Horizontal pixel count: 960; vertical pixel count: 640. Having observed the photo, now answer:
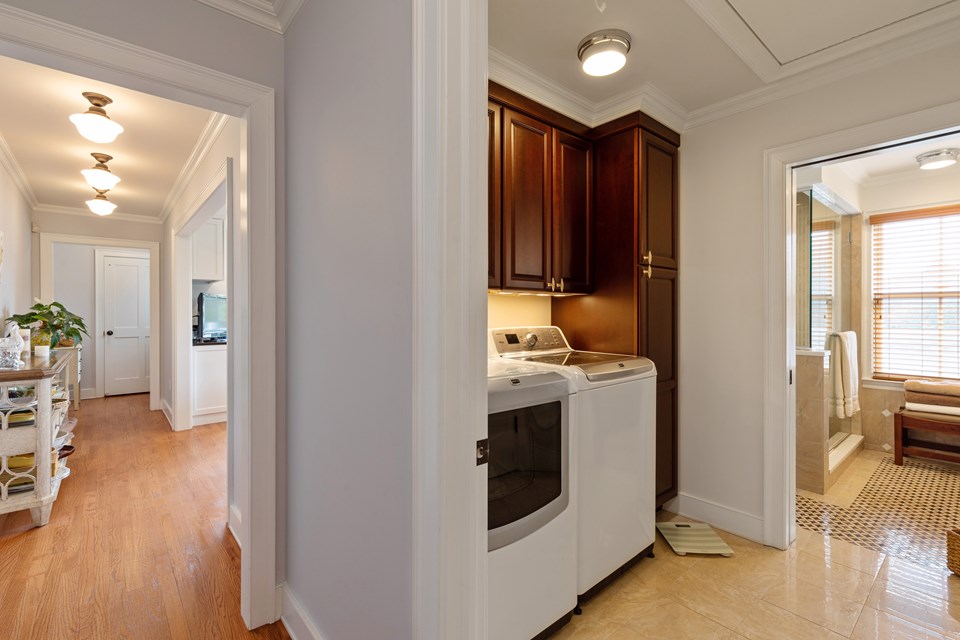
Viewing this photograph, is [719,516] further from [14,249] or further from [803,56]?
[14,249]

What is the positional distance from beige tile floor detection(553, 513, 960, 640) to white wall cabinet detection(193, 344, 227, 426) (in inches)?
185

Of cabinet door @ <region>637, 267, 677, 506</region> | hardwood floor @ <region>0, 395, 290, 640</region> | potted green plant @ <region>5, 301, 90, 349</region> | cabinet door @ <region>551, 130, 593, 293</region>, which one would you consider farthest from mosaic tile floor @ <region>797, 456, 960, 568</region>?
potted green plant @ <region>5, 301, 90, 349</region>

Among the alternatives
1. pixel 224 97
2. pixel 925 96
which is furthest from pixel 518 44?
pixel 925 96

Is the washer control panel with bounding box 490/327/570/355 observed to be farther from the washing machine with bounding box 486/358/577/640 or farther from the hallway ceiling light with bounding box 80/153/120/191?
the hallway ceiling light with bounding box 80/153/120/191

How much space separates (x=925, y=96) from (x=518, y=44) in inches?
72.6

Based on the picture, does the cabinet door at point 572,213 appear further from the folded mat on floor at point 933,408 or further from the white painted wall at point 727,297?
the folded mat on floor at point 933,408

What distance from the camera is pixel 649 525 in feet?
7.19

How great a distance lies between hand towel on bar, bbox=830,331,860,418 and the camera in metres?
3.56

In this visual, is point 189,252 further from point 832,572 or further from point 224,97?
point 832,572

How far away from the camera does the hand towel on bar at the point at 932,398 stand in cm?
340

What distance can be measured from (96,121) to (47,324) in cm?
258

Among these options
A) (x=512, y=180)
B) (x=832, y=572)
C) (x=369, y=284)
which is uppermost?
(x=512, y=180)

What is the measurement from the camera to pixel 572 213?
2.53 m

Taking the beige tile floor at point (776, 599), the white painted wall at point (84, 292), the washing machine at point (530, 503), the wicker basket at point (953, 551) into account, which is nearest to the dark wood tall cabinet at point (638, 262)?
the beige tile floor at point (776, 599)
